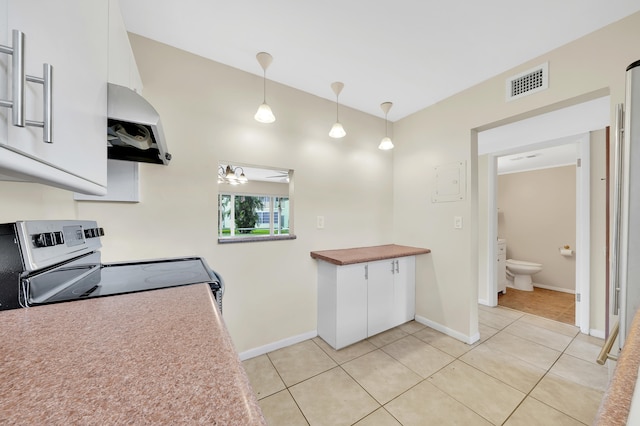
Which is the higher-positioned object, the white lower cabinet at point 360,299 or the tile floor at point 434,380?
the white lower cabinet at point 360,299

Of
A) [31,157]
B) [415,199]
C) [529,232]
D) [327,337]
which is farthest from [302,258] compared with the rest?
[529,232]

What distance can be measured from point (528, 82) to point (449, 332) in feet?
7.75

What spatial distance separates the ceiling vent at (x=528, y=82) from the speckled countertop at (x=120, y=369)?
2.65 meters

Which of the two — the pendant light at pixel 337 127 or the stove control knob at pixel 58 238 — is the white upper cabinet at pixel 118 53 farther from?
the pendant light at pixel 337 127

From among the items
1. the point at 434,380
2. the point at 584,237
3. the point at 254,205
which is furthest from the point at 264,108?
the point at 254,205

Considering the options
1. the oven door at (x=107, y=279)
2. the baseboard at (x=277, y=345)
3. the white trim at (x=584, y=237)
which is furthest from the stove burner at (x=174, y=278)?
the white trim at (x=584, y=237)

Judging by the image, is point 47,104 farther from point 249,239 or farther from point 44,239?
point 249,239

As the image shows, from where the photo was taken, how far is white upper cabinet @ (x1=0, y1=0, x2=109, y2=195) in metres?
0.45

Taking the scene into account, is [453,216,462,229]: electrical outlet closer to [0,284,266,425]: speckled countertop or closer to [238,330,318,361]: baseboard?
[238,330,318,361]: baseboard

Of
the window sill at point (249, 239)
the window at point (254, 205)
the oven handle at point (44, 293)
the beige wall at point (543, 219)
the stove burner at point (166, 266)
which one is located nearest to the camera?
the oven handle at point (44, 293)

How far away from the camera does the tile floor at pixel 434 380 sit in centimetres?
147

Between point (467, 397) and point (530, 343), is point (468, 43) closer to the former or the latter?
point (467, 397)

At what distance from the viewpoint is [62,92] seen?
24.1 inches

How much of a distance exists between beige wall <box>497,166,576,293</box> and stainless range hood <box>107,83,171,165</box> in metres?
5.81
